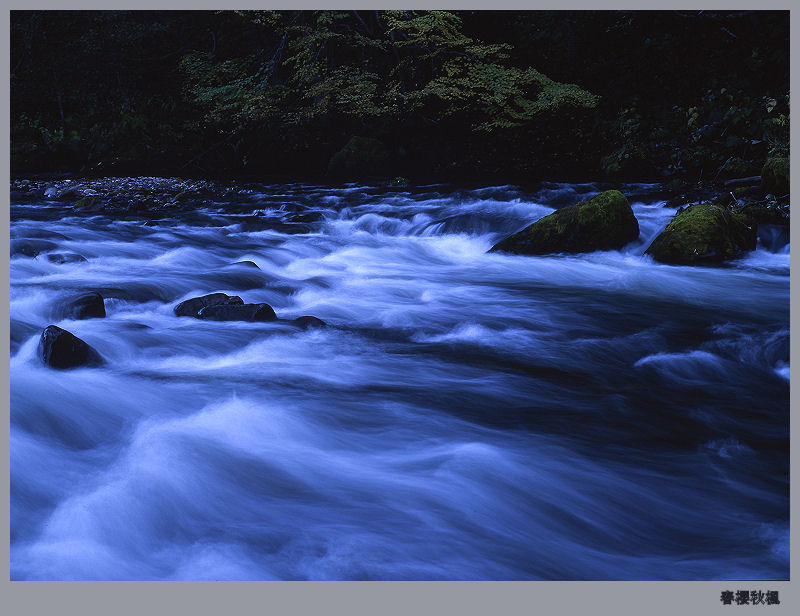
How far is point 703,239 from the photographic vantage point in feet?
22.3

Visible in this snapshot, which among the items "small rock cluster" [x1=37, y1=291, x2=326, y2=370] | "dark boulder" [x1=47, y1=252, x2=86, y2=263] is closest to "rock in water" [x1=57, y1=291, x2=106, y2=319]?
"small rock cluster" [x1=37, y1=291, x2=326, y2=370]

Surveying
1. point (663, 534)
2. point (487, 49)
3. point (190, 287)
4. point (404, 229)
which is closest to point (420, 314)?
point (190, 287)

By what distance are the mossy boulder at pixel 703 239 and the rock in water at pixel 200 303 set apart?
425 cm

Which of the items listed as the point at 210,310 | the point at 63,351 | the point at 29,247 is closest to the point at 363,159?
the point at 29,247

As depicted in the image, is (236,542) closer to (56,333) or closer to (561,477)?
(561,477)

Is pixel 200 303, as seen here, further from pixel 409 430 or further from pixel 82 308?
pixel 409 430

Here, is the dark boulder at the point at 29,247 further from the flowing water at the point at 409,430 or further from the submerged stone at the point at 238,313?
the submerged stone at the point at 238,313

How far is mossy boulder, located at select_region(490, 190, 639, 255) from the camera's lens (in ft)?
24.2

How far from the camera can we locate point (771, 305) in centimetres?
571

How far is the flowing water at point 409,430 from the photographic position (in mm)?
2533

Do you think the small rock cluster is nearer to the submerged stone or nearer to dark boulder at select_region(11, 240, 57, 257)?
the submerged stone

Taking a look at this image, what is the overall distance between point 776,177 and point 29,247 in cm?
818

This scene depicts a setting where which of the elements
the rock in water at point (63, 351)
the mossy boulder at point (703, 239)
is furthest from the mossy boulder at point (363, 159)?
the rock in water at point (63, 351)

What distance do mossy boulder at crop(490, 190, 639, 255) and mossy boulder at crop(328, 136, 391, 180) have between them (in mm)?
7656
